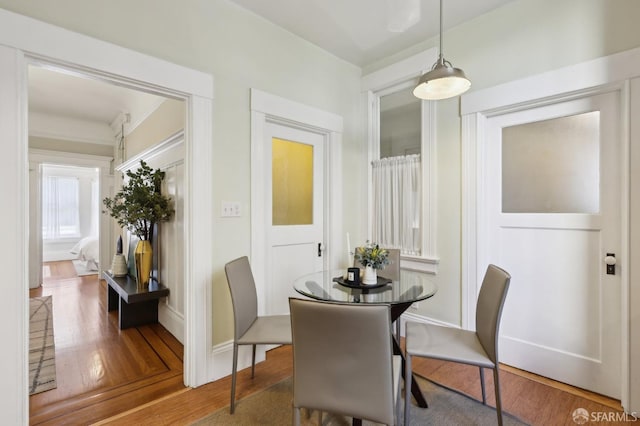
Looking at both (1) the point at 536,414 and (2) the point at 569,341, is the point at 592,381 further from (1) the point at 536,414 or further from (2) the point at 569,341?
(1) the point at 536,414

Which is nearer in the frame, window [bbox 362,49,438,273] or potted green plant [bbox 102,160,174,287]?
window [bbox 362,49,438,273]

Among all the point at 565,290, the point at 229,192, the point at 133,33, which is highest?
the point at 133,33

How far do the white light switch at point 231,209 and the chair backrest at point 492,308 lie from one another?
1.80 meters

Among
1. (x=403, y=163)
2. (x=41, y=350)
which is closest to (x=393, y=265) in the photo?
(x=403, y=163)

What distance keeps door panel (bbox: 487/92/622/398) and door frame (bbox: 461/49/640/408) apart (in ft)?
0.23

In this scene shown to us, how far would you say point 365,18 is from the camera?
2535mm

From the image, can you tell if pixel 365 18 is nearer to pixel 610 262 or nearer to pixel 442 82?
pixel 442 82

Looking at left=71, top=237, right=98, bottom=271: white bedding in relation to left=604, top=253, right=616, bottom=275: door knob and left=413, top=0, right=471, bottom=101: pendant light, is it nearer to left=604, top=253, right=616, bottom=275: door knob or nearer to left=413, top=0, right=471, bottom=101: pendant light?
left=413, top=0, right=471, bottom=101: pendant light

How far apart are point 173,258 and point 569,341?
3.32m

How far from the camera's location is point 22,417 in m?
1.59

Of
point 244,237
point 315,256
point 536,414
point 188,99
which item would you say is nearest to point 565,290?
point 536,414

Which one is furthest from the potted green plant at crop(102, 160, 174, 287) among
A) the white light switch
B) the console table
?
the white light switch

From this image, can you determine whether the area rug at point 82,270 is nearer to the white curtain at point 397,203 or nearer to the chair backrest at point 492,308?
the white curtain at point 397,203

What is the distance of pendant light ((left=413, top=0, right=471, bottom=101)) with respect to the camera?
1.70 m
